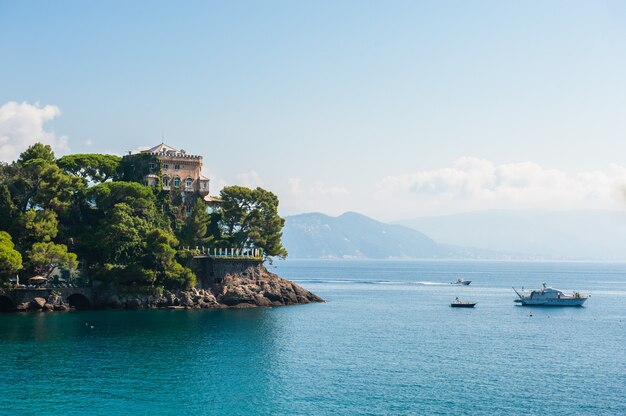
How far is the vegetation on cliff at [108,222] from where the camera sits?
358ft

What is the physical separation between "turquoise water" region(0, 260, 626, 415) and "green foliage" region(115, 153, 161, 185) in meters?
29.9

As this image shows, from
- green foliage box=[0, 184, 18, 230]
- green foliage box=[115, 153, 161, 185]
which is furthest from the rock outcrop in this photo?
green foliage box=[115, 153, 161, 185]

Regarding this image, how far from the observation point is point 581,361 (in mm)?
73250

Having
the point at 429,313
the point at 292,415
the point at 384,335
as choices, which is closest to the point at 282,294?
the point at 429,313

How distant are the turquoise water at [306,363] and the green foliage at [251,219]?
18449mm

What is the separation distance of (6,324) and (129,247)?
85.4ft

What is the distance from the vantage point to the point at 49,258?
10644 cm

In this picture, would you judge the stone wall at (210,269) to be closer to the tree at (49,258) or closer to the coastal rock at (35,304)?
the tree at (49,258)

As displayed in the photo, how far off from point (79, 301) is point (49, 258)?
10273 millimetres

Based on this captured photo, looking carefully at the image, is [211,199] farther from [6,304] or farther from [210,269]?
[6,304]

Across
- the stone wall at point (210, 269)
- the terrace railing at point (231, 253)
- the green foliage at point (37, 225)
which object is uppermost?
the green foliage at point (37, 225)

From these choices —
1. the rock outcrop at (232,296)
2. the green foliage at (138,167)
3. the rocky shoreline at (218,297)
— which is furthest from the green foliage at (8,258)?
the green foliage at (138,167)

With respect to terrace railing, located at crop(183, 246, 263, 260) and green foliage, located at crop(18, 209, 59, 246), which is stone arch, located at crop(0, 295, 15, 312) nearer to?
green foliage, located at crop(18, 209, 59, 246)

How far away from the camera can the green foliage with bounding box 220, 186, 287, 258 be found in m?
127
